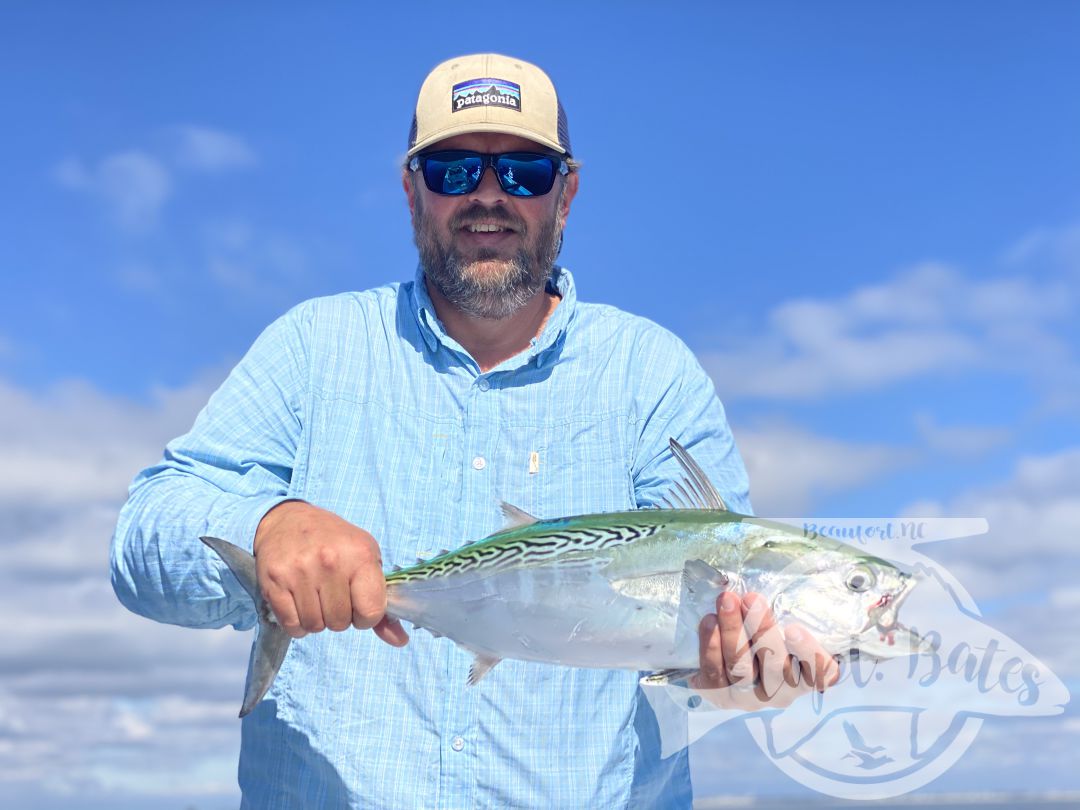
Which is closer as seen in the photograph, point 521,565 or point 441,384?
point 521,565

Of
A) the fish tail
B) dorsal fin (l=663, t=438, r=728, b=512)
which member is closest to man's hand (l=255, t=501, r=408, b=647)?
the fish tail

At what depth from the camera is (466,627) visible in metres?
4.48

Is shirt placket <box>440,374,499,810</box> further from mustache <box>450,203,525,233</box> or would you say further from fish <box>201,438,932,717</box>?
mustache <box>450,203,525,233</box>

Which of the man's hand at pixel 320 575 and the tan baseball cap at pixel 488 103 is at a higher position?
the tan baseball cap at pixel 488 103

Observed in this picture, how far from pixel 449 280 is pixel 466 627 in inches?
84.3

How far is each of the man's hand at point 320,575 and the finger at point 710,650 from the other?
118cm

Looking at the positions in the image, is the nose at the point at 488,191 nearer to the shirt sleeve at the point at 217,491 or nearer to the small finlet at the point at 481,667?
the shirt sleeve at the point at 217,491

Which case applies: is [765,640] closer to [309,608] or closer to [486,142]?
[309,608]

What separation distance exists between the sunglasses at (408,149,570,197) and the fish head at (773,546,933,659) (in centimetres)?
269

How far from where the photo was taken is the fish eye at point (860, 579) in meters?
4.24

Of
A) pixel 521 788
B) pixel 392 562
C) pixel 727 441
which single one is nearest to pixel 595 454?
pixel 727 441

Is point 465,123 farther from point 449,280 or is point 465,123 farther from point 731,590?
→ point 731,590

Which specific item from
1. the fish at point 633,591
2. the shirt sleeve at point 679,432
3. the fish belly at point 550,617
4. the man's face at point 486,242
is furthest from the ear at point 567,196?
the fish belly at point 550,617

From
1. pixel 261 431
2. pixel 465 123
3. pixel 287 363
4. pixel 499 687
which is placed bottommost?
pixel 499 687
